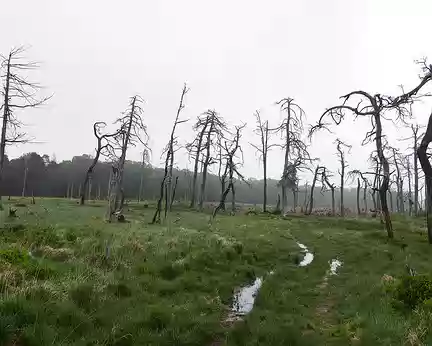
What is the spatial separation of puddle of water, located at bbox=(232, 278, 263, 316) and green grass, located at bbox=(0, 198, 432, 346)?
8.9 inches

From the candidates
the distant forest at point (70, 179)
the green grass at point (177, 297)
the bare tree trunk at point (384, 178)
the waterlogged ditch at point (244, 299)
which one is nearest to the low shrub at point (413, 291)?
the green grass at point (177, 297)

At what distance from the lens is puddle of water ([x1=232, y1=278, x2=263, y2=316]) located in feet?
29.7

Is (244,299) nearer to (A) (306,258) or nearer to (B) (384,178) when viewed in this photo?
(A) (306,258)

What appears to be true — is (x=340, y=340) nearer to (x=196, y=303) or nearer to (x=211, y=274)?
(x=196, y=303)

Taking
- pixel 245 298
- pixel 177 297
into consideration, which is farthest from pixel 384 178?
pixel 177 297

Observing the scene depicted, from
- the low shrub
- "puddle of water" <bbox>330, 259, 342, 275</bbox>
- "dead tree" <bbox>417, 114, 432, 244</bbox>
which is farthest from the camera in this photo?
"dead tree" <bbox>417, 114, 432, 244</bbox>

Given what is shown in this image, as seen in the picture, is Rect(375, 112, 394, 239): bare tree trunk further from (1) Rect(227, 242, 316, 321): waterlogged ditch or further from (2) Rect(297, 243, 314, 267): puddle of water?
(1) Rect(227, 242, 316, 321): waterlogged ditch

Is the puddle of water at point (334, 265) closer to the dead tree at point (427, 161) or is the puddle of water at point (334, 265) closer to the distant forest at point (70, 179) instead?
the dead tree at point (427, 161)

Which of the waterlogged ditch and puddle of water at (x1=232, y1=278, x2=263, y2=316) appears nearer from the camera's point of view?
the waterlogged ditch

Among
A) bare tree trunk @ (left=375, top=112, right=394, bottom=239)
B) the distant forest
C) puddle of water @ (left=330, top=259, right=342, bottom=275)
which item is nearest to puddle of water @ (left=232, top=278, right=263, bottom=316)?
puddle of water @ (left=330, top=259, right=342, bottom=275)

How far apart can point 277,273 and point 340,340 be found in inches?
232

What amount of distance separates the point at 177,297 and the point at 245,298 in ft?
6.89

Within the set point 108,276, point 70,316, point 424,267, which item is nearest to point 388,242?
point 424,267

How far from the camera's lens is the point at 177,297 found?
9.05 meters
